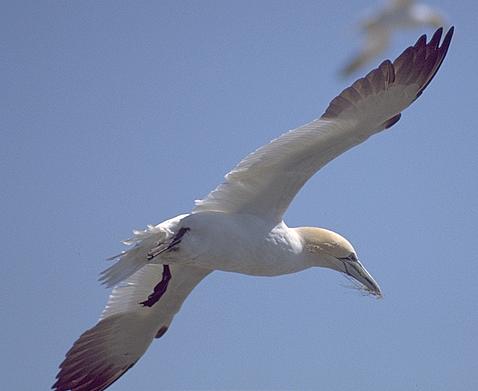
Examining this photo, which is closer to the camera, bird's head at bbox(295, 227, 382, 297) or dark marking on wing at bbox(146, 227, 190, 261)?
dark marking on wing at bbox(146, 227, 190, 261)

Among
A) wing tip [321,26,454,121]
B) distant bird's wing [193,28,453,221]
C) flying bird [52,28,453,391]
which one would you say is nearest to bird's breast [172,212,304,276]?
flying bird [52,28,453,391]

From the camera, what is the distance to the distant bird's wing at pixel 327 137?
8.16 meters

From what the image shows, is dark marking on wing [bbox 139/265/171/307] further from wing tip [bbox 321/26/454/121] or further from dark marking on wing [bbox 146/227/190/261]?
wing tip [bbox 321/26/454/121]

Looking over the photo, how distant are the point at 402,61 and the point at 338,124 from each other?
0.80 meters

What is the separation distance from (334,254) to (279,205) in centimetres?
75

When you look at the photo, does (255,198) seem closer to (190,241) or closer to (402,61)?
(190,241)

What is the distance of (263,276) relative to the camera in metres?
8.41

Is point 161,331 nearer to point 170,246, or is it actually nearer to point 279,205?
point 170,246

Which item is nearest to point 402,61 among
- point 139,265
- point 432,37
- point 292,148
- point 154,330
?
point 432,37

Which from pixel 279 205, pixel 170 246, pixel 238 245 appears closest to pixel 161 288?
pixel 170 246

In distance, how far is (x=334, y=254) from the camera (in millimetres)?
8898

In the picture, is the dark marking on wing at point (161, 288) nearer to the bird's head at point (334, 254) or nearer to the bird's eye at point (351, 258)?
the bird's head at point (334, 254)

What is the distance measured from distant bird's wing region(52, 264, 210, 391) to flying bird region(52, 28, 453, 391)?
1.68 feet

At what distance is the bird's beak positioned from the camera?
902 cm
